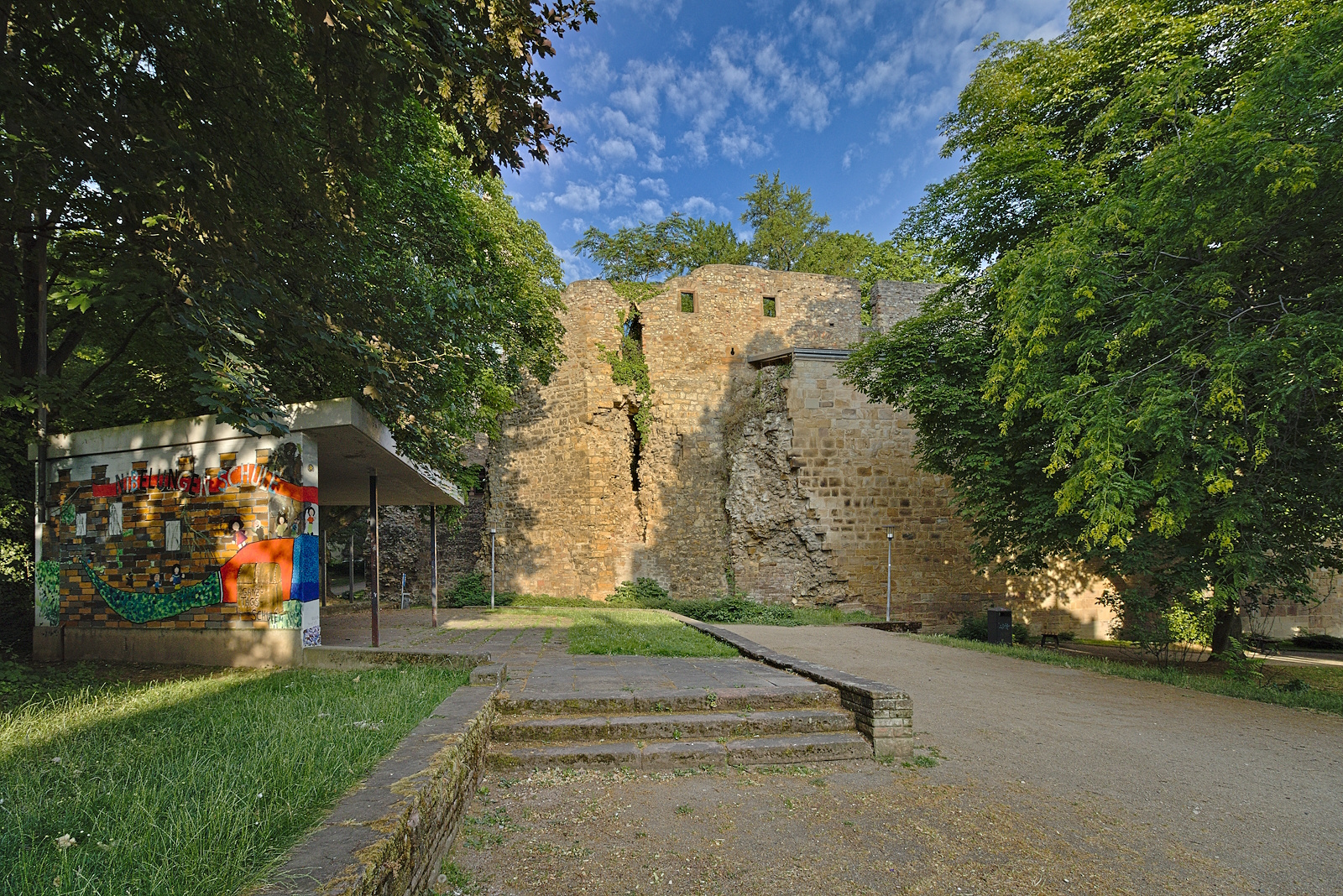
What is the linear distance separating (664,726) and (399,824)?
2579 millimetres

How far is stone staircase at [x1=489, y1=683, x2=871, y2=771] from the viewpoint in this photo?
162 inches

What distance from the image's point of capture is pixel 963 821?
3428 mm

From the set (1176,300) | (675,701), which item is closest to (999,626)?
(1176,300)

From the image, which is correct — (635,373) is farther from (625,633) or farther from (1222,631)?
(1222,631)

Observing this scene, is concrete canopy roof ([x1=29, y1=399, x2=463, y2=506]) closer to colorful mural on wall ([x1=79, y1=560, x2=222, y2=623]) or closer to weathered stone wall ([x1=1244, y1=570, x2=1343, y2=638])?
colorful mural on wall ([x1=79, y1=560, x2=222, y2=623])

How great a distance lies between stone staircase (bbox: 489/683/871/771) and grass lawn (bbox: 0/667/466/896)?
701mm

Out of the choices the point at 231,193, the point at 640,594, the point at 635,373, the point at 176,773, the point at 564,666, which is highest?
the point at 635,373

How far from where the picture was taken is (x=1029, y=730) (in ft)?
17.3

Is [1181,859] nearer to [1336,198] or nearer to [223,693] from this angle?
[223,693]

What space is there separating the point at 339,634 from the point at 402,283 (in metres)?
4.88

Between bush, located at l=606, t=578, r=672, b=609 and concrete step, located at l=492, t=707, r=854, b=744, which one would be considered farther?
bush, located at l=606, t=578, r=672, b=609

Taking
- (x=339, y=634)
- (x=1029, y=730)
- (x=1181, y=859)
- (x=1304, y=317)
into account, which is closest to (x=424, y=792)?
(x=1181, y=859)

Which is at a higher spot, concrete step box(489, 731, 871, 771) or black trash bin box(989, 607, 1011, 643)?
concrete step box(489, 731, 871, 771)

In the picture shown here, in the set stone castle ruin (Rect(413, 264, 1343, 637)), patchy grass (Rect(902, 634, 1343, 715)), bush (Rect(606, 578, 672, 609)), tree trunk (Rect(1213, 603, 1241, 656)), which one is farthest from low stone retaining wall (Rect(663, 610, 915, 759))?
bush (Rect(606, 578, 672, 609))
